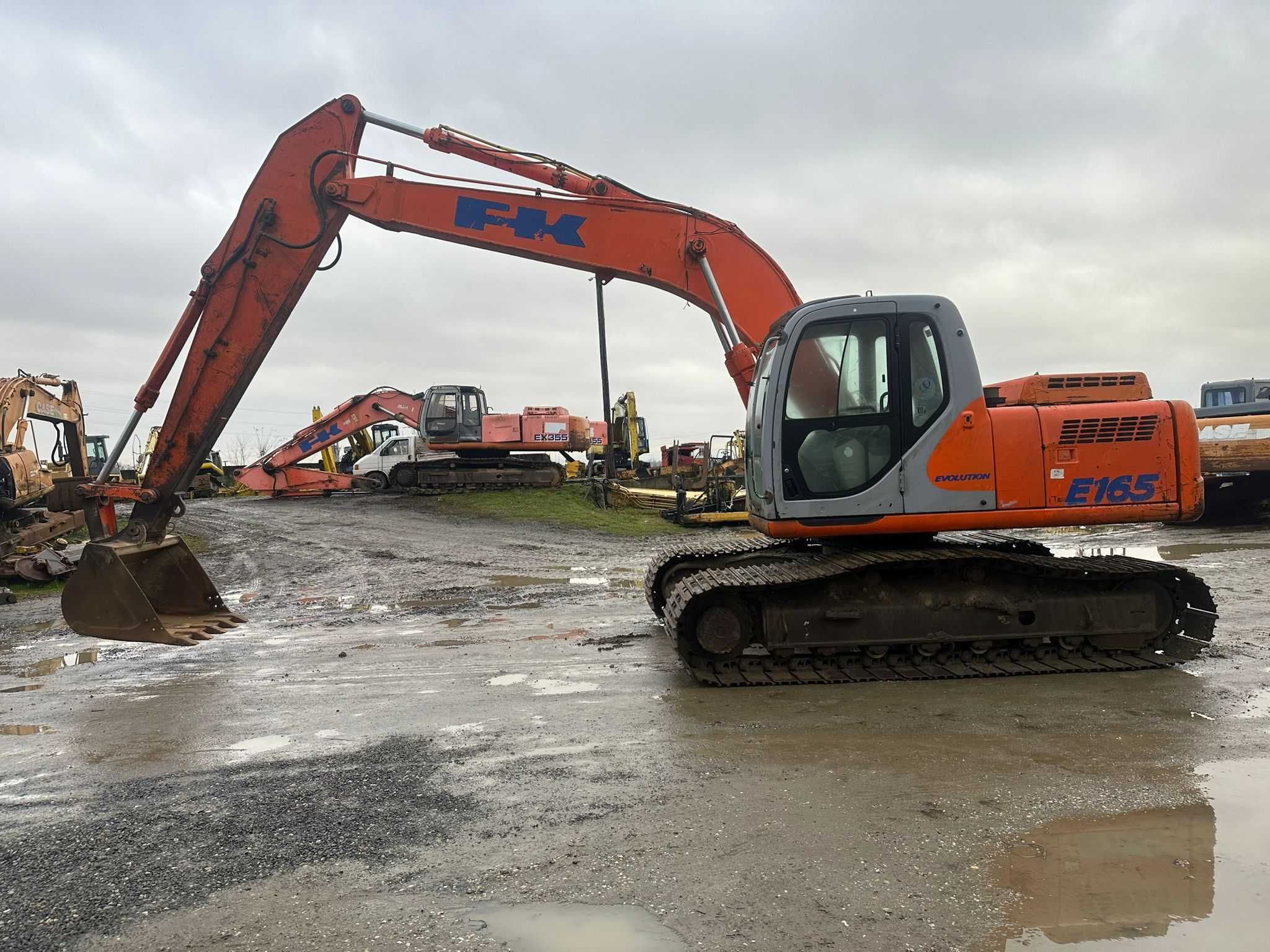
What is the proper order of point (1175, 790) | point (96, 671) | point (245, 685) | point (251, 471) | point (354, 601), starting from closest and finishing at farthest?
1. point (1175, 790)
2. point (245, 685)
3. point (96, 671)
4. point (354, 601)
5. point (251, 471)

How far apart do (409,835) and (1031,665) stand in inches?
176

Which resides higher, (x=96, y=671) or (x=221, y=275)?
(x=221, y=275)

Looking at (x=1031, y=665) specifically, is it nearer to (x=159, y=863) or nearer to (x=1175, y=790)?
(x=1175, y=790)

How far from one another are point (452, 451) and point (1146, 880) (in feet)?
79.5

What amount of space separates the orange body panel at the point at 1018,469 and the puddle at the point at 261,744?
194 inches

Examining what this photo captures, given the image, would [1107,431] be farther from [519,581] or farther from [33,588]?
[33,588]

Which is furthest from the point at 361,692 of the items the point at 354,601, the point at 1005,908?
the point at 354,601

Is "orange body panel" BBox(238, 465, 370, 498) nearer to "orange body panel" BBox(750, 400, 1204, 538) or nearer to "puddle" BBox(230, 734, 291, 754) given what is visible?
"puddle" BBox(230, 734, 291, 754)

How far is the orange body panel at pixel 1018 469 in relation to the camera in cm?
623

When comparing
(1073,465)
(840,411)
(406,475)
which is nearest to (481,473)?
(406,475)

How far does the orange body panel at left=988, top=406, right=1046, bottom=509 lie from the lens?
20.5ft

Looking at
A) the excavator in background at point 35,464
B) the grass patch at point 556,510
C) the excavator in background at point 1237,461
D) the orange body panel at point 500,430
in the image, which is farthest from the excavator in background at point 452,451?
the excavator in background at point 1237,461

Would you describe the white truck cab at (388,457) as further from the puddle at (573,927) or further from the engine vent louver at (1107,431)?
the puddle at (573,927)

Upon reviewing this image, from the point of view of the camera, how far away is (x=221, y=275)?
28.0ft
